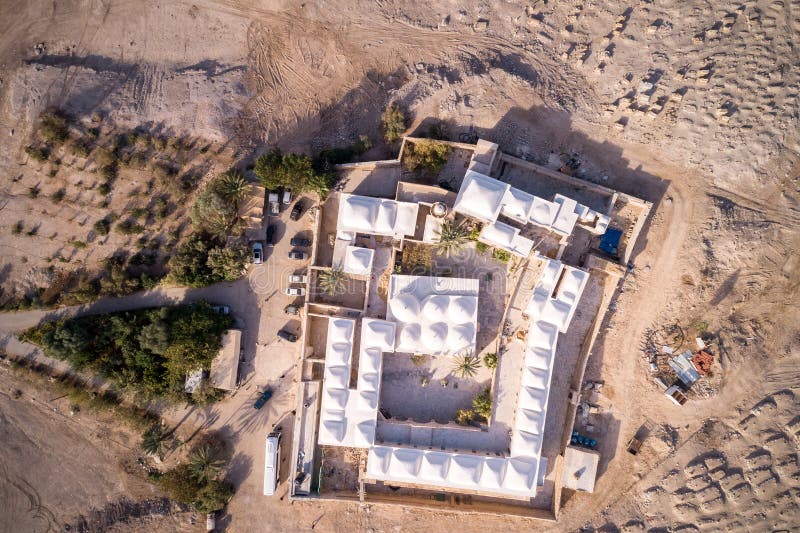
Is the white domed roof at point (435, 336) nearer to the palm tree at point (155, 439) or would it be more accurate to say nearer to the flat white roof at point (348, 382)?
the flat white roof at point (348, 382)

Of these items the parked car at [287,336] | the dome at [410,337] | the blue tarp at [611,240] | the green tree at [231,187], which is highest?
the blue tarp at [611,240]

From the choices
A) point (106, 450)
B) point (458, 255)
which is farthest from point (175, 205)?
point (458, 255)

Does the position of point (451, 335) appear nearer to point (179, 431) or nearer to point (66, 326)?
point (179, 431)

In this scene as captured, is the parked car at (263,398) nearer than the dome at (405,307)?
No

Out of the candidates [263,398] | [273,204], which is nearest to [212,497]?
[263,398]

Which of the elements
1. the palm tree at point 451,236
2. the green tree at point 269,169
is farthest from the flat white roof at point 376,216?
the green tree at point 269,169

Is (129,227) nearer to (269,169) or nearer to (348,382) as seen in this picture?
(269,169)

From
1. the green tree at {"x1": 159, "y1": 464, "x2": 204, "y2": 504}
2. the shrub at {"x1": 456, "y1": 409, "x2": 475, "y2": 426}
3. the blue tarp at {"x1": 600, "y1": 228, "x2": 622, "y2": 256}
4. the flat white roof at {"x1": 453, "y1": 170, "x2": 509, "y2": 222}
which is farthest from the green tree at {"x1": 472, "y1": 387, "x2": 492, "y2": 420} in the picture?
the green tree at {"x1": 159, "y1": 464, "x2": 204, "y2": 504}
